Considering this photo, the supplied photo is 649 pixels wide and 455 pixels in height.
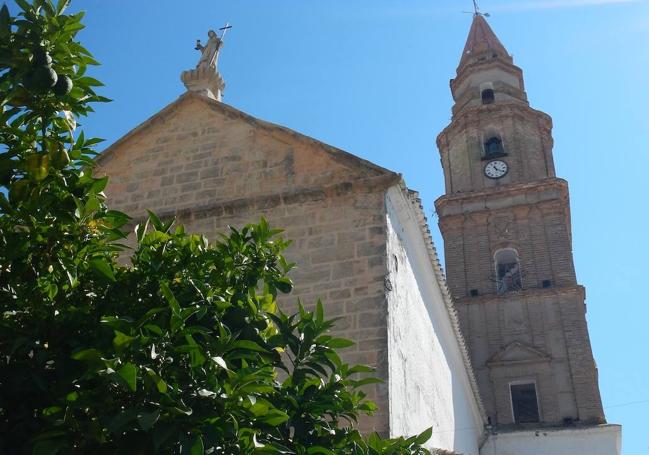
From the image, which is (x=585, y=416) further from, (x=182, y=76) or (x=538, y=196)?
(x=182, y=76)

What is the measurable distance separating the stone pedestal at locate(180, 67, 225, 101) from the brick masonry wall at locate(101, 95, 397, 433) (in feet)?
2.99

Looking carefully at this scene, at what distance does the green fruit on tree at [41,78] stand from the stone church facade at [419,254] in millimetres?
4214

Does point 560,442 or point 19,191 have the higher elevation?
point 19,191

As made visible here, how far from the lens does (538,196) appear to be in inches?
859

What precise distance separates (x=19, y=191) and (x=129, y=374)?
1.31 meters

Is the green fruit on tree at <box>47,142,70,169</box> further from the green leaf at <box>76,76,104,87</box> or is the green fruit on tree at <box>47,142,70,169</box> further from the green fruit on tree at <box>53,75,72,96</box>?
the green leaf at <box>76,76,104,87</box>

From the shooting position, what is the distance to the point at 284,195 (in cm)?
884

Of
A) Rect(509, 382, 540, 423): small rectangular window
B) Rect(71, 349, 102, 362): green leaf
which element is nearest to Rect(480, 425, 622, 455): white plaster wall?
Rect(509, 382, 540, 423): small rectangular window

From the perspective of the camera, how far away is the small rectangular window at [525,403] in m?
18.8

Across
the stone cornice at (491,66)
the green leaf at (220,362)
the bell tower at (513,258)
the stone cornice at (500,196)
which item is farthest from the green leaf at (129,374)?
the stone cornice at (491,66)

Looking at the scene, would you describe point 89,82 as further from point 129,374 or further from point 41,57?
point 129,374

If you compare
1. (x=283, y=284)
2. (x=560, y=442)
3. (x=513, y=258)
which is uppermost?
(x=513, y=258)

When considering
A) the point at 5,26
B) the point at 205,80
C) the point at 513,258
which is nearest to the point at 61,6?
the point at 5,26

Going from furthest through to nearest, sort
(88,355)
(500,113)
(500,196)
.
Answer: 1. (500,113)
2. (500,196)
3. (88,355)
